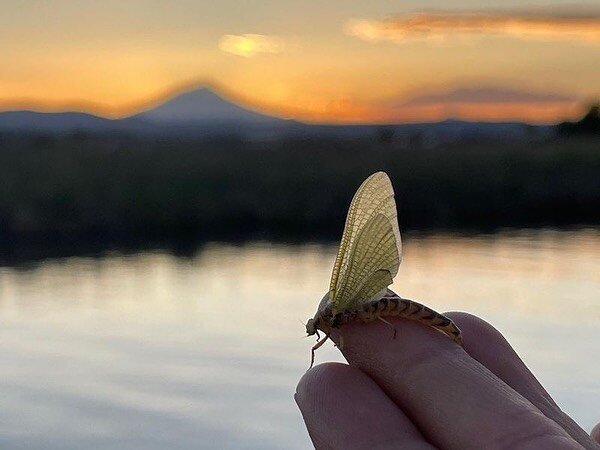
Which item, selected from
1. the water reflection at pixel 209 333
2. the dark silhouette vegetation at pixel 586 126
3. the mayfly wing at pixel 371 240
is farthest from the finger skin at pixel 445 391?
the dark silhouette vegetation at pixel 586 126

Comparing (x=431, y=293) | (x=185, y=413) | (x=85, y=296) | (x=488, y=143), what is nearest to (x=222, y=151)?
(x=488, y=143)

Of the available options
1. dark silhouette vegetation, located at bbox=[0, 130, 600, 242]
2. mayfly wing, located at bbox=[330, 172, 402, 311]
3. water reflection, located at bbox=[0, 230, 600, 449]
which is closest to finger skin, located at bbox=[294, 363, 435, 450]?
mayfly wing, located at bbox=[330, 172, 402, 311]

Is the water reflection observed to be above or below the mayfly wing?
below

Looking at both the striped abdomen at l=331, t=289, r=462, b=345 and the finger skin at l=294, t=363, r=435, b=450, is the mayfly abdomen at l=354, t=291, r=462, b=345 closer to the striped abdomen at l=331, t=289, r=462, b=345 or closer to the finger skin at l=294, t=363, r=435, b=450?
the striped abdomen at l=331, t=289, r=462, b=345

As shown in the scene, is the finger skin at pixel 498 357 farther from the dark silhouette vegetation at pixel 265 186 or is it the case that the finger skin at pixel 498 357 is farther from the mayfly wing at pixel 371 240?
the dark silhouette vegetation at pixel 265 186

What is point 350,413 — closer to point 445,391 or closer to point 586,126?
point 445,391
